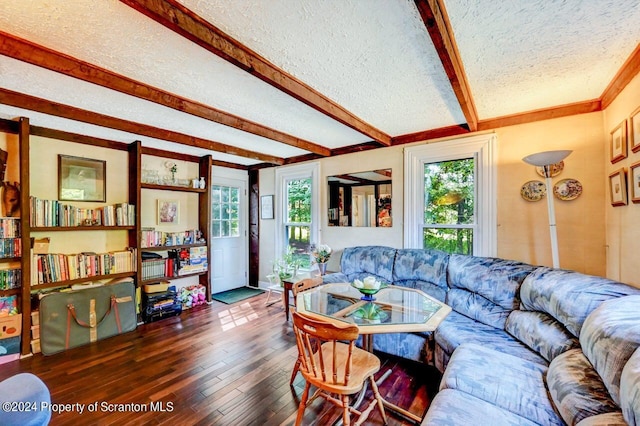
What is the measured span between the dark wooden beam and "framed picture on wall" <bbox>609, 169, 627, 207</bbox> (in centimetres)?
125

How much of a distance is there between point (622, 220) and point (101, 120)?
457 centimetres

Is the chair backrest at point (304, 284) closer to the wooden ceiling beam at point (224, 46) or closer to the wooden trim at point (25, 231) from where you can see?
the wooden ceiling beam at point (224, 46)

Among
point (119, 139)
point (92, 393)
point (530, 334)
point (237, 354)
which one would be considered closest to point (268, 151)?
point (119, 139)

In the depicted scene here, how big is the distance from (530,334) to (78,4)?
10.9ft

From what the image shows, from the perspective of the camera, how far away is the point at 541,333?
190 cm

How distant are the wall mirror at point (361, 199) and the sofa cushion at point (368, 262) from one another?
0.40m

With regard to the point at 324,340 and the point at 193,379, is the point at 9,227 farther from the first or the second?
the point at 324,340

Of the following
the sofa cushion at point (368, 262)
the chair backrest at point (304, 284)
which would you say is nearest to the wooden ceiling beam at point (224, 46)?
the chair backrest at point (304, 284)

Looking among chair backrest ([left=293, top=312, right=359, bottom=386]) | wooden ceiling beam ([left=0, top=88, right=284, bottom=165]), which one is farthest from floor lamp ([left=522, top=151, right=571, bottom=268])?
wooden ceiling beam ([left=0, top=88, right=284, bottom=165])

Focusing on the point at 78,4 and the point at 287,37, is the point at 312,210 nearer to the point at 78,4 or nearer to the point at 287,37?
the point at 287,37

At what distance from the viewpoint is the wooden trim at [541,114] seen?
2.45 metres

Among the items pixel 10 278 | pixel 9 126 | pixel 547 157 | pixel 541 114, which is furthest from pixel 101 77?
pixel 541 114

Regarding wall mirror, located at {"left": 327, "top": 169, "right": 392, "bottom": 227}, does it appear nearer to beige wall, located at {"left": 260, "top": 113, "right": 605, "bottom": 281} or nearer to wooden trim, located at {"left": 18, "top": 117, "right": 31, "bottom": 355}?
beige wall, located at {"left": 260, "top": 113, "right": 605, "bottom": 281}

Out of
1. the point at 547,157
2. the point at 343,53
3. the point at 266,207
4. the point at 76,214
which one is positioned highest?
the point at 343,53
